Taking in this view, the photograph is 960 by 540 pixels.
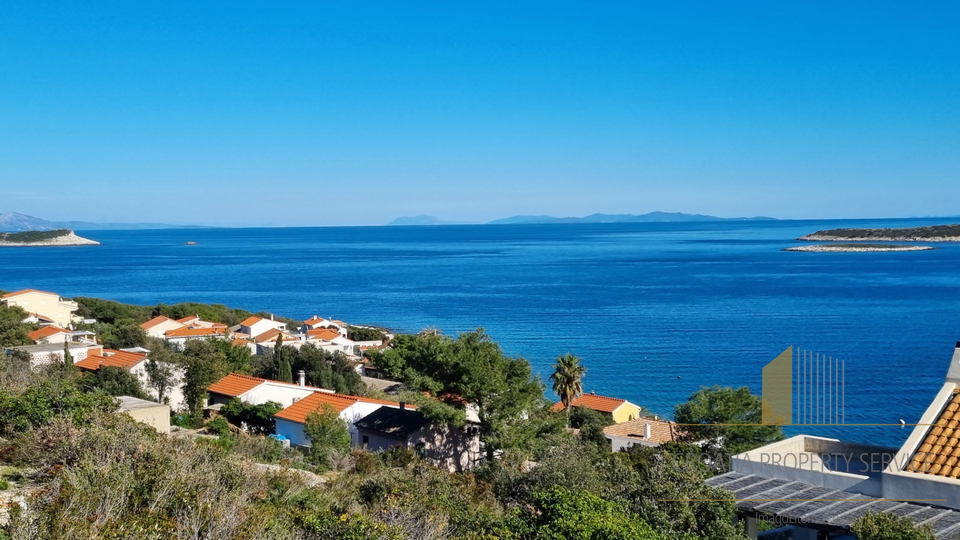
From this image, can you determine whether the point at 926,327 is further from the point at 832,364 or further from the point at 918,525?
the point at 918,525

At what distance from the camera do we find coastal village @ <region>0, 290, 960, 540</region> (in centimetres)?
946

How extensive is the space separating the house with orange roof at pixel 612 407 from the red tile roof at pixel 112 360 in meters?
16.0

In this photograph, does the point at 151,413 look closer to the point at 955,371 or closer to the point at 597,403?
the point at 955,371

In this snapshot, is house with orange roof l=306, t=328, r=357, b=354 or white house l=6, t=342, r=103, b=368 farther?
house with orange roof l=306, t=328, r=357, b=354

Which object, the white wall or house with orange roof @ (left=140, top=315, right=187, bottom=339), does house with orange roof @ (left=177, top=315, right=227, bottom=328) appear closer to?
house with orange roof @ (left=140, top=315, right=187, bottom=339)

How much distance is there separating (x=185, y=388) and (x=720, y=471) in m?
17.4

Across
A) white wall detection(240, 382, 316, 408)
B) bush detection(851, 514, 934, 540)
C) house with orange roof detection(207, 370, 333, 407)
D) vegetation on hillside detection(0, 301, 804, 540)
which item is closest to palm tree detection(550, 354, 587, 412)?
vegetation on hillside detection(0, 301, 804, 540)

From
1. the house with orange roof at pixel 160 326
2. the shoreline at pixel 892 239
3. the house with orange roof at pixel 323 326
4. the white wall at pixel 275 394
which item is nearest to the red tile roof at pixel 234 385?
the white wall at pixel 275 394

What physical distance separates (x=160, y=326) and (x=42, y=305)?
8.65 meters

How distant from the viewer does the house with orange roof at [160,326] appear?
147 feet

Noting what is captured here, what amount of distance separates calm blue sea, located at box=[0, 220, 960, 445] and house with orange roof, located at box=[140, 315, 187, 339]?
17715 millimetres

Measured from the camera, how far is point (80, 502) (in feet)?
25.9

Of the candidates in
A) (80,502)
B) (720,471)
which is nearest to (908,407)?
(720,471)

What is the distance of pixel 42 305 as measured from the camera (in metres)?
48.1
